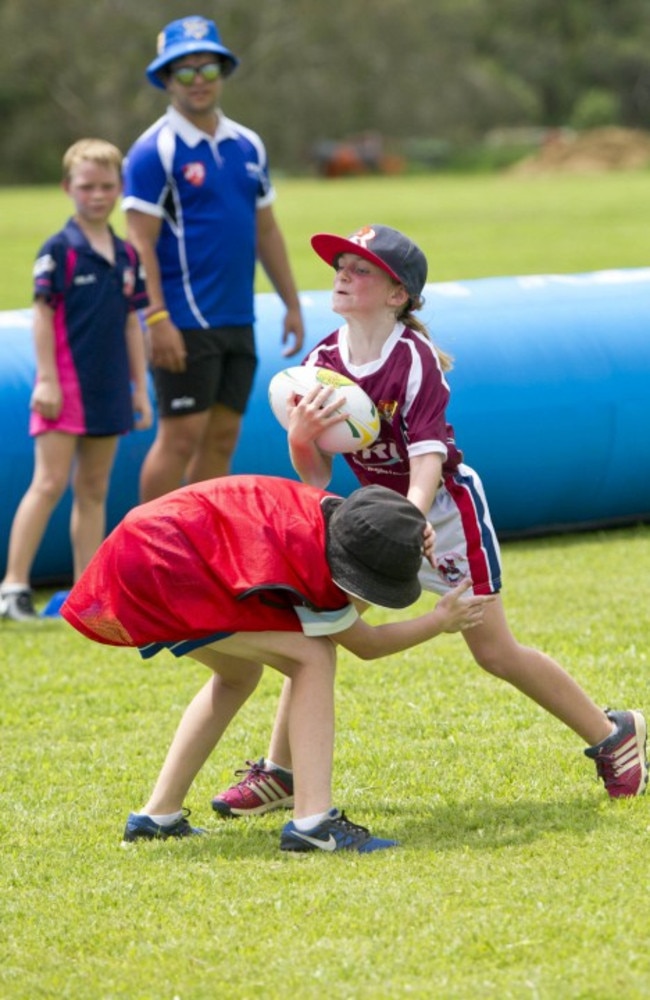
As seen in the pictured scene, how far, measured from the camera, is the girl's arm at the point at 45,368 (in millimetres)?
6770

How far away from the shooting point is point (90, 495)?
7.00 meters

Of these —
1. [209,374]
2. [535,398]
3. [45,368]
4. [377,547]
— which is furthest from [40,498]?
[377,547]

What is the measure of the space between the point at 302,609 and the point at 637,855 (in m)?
0.96

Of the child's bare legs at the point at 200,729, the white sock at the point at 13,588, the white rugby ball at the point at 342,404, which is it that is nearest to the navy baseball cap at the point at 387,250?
the white rugby ball at the point at 342,404

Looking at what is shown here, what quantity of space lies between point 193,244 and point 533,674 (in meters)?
3.22

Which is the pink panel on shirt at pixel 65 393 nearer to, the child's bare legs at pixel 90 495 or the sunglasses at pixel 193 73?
the child's bare legs at pixel 90 495

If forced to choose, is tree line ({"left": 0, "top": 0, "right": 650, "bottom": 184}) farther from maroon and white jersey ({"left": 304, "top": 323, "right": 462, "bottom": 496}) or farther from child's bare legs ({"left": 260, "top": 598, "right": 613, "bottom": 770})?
child's bare legs ({"left": 260, "top": 598, "right": 613, "bottom": 770})

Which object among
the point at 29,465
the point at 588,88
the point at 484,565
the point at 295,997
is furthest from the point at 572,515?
the point at 588,88

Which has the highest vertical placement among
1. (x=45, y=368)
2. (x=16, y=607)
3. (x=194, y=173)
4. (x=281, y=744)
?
(x=194, y=173)

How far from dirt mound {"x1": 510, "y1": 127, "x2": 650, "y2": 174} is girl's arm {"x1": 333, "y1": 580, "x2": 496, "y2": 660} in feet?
161

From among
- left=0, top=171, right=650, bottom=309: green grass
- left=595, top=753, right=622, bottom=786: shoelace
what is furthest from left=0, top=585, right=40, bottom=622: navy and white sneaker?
left=0, top=171, right=650, bottom=309: green grass

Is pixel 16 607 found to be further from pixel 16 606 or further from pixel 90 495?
pixel 90 495

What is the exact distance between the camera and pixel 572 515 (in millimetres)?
8234

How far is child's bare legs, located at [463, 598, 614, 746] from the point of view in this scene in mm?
4383
